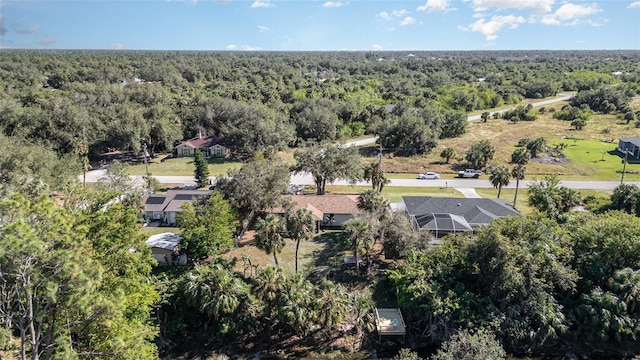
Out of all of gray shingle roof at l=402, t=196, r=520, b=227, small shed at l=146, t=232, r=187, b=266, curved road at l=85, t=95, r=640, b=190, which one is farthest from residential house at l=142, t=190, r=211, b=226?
gray shingle roof at l=402, t=196, r=520, b=227

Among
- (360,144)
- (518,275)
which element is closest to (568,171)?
(360,144)

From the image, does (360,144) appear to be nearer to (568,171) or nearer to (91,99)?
(568,171)

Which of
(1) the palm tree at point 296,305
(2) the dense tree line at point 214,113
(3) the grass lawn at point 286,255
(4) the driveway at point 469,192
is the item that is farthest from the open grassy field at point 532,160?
(1) the palm tree at point 296,305

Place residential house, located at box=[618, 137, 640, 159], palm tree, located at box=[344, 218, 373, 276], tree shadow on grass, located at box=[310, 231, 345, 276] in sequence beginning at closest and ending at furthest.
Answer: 1. palm tree, located at box=[344, 218, 373, 276]
2. tree shadow on grass, located at box=[310, 231, 345, 276]
3. residential house, located at box=[618, 137, 640, 159]

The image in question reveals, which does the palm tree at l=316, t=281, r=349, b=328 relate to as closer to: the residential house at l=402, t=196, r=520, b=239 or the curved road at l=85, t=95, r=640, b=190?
the residential house at l=402, t=196, r=520, b=239

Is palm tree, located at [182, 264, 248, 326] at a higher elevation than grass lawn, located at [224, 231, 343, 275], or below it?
higher

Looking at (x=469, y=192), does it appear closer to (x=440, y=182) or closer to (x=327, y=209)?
(x=440, y=182)

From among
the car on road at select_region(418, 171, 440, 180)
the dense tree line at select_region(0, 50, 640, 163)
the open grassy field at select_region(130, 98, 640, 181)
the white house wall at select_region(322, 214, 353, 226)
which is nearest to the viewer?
the white house wall at select_region(322, 214, 353, 226)
